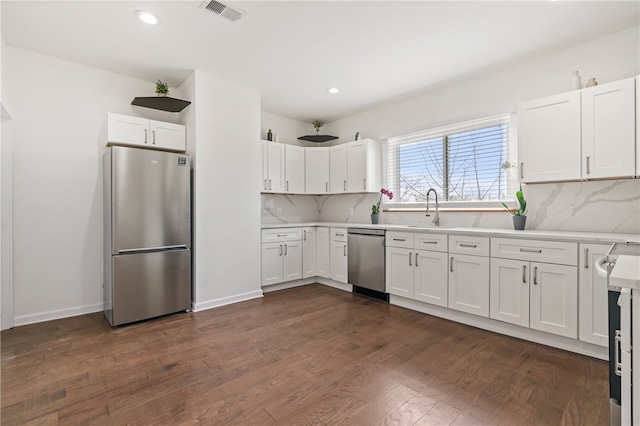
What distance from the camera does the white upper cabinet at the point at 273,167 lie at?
14.6 ft

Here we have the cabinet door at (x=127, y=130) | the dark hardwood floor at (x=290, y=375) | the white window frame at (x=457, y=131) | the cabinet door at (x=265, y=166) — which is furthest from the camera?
the cabinet door at (x=265, y=166)

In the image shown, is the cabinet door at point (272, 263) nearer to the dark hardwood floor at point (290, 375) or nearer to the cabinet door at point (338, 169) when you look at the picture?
the dark hardwood floor at point (290, 375)

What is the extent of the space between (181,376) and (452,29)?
136 inches

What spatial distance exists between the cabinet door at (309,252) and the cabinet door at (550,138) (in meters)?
2.78

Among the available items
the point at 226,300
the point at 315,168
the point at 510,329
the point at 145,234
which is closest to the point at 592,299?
the point at 510,329

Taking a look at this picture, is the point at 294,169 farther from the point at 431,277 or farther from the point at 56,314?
the point at 56,314

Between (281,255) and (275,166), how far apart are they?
1351 mm

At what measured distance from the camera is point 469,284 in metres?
2.96

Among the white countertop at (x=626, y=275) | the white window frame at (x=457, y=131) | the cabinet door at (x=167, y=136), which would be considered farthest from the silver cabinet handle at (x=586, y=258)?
the cabinet door at (x=167, y=136)

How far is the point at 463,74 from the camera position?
3.42 m

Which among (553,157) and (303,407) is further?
(553,157)

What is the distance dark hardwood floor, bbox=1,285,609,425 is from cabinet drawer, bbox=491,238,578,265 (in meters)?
0.74

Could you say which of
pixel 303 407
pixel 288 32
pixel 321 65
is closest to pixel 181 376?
pixel 303 407

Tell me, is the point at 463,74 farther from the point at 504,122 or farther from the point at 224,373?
the point at 224,373
